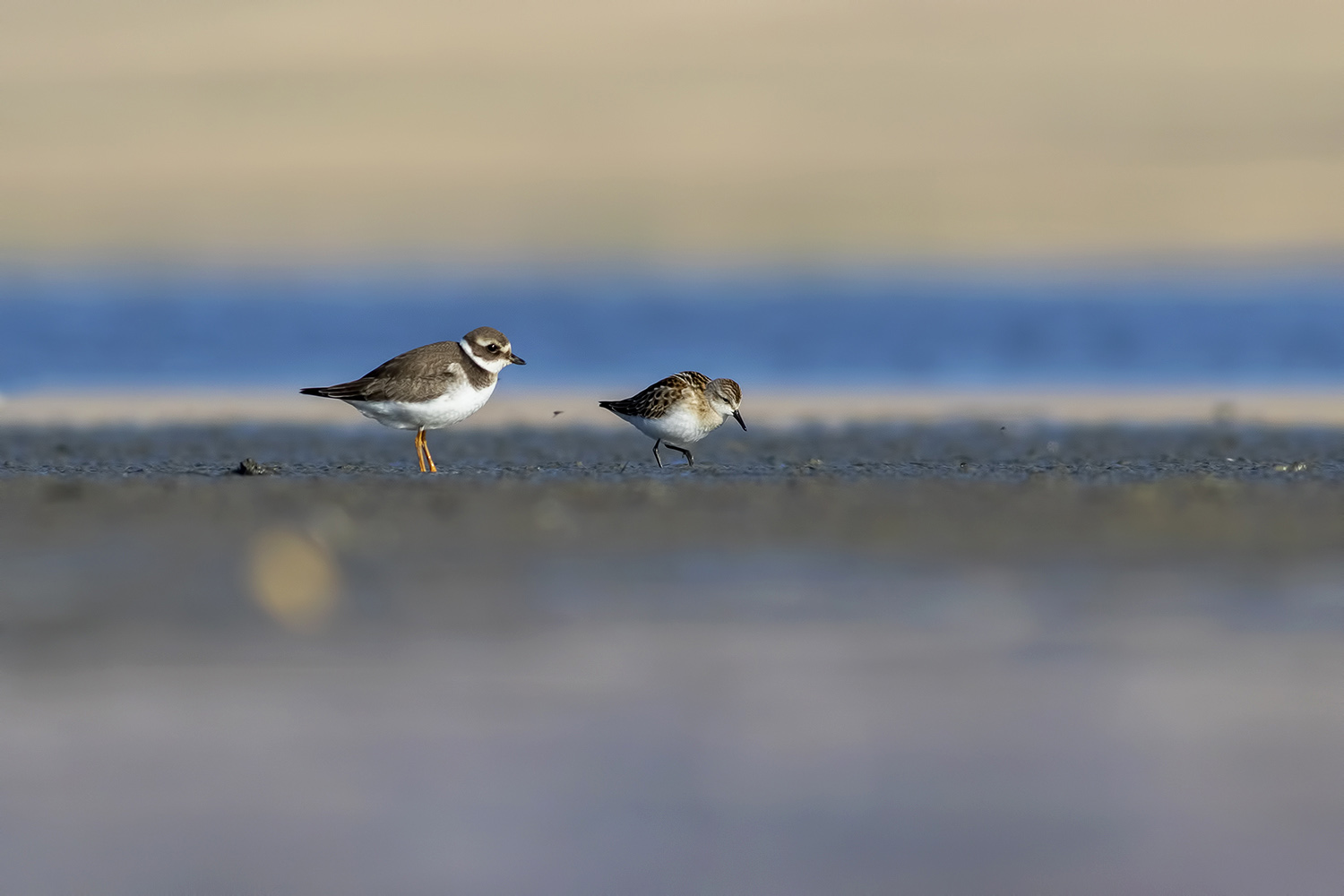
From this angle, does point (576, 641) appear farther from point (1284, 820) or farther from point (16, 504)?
point (16, 504)

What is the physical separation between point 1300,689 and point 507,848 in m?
3.14

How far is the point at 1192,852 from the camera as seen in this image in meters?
4.47

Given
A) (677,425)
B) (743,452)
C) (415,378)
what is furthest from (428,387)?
(743,452)

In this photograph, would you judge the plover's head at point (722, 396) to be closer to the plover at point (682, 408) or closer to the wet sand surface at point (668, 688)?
the plover at point (682, 408)

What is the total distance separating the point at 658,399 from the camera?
15141mm

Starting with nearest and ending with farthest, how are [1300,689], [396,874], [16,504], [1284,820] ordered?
[396,874], [1284,820], [1300,689], [16,504]

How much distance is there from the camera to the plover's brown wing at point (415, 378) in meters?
14.8

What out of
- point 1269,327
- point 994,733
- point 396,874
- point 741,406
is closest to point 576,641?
point 994,733

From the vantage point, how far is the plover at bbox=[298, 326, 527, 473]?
14.8 meters

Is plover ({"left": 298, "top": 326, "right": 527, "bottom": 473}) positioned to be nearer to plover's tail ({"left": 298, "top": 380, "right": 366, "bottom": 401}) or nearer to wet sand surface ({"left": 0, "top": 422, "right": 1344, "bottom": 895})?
plover's tail ({"left": 298, "top": 380, "right": 366, "bottom": 401})

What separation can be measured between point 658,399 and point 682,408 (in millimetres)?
282

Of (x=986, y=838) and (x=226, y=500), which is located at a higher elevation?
(x=226, y=500)

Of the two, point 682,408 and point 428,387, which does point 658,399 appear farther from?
point 428,387

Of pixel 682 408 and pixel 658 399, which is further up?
pixel 658 399
